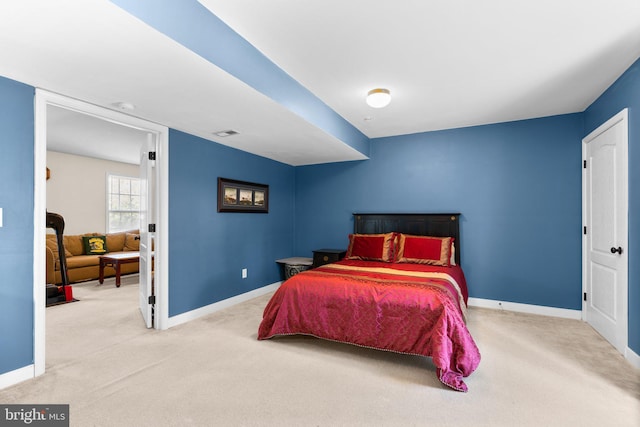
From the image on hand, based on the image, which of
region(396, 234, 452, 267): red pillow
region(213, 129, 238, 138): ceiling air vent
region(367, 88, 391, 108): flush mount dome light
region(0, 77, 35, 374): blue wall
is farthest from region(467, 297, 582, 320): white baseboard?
Result: region(0, 77, 35, 374): blue wall

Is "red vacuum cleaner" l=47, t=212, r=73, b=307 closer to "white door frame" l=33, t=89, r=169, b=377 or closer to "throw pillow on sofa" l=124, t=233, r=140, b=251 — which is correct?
"white door frame" l=33, t=89, r=169, b=377

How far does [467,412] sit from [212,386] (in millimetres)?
→ 1665

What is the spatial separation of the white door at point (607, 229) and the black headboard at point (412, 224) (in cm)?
137

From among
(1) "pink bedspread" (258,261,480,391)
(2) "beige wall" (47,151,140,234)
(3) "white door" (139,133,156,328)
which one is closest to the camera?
(1) "pink bedspread" (258,261,480,391)

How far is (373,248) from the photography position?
13.7ft

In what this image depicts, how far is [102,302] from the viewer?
4270mm

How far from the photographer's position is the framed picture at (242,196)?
406 centimetres

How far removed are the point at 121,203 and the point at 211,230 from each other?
14.3ft

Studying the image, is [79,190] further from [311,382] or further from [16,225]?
[311,382]

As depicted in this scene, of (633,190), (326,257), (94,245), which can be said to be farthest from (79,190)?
(633,190)

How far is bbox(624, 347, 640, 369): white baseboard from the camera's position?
7.87 feet

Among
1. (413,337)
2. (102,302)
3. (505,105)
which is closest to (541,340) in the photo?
(413,337)

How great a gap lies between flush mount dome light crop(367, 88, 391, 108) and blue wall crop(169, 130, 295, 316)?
2057 mm

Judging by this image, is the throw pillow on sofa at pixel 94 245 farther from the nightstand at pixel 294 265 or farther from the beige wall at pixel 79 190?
the nightstand at pixel 294 265
